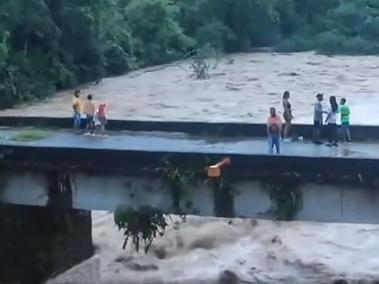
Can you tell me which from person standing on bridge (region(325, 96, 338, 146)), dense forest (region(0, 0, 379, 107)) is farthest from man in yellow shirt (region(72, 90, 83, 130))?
dense forest (region(0, 0, 379, 107))

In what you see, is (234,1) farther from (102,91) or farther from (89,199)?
(89,199)

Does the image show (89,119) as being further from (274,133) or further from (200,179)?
(274,133)

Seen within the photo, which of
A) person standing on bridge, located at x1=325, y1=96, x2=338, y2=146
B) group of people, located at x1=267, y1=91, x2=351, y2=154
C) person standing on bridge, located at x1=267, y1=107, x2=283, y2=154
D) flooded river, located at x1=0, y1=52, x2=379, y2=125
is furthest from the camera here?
flooded river, located at x1=0, y1=52, x2=379, y2=125

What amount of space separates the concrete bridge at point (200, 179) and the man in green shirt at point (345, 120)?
0.85ft

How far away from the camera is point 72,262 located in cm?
1930

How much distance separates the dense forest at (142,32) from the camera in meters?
47.4

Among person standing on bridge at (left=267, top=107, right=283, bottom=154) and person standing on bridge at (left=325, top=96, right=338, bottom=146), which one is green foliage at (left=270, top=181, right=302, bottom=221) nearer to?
person standing on bridge at (left=267, top=107, right=283, bottom=154)

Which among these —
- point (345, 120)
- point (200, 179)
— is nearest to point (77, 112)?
point (200, 179)

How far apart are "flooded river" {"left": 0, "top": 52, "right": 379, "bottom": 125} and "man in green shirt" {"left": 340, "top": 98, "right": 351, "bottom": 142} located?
2080 cm

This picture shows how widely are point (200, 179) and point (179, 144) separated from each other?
8.34ft

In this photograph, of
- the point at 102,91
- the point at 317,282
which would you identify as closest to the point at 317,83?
the point at 102,91

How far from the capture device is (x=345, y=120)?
Result: 17594 millimetres

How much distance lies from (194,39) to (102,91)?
2133 cm

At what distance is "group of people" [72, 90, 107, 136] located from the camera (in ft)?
62.4
